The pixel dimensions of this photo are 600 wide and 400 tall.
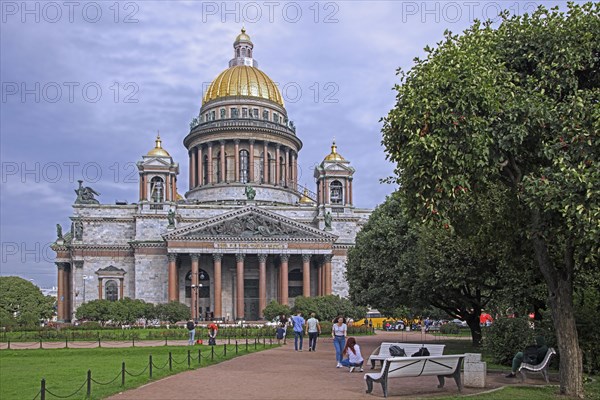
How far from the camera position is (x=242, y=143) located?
93000 millimetres

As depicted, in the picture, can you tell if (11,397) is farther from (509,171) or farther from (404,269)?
(404,269)

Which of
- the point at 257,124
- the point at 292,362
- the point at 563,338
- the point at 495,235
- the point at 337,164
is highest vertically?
the point at 257,124

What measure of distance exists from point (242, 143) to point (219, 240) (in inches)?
808

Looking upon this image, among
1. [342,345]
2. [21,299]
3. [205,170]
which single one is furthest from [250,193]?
[342,345]

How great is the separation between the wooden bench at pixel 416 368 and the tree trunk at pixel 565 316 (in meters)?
2.56

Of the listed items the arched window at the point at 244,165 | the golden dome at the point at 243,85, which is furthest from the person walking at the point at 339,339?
the golden dome at the point at 243,85

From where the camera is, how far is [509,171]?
1833cm

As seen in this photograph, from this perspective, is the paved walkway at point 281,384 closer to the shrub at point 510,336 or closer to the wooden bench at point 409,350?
the wooden bench at point 409,350

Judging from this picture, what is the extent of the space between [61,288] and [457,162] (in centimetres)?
7369

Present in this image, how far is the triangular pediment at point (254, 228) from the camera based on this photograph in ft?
251

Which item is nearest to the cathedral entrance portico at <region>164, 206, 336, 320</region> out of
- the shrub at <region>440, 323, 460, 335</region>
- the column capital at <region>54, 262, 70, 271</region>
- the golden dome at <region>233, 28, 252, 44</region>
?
the column capital at <region>54, 262, 70, 271</region>

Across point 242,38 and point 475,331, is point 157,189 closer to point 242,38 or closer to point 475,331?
point 242,38

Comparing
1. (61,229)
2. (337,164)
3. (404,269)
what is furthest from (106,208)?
(404,269)

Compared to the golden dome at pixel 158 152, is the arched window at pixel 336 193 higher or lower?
lower
